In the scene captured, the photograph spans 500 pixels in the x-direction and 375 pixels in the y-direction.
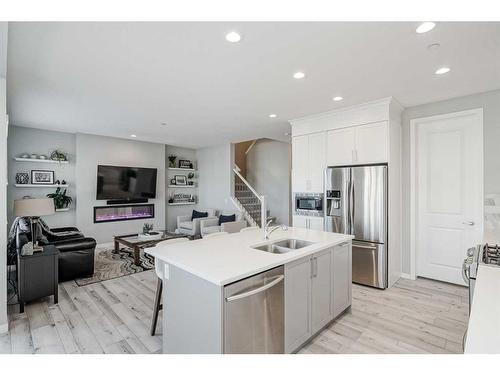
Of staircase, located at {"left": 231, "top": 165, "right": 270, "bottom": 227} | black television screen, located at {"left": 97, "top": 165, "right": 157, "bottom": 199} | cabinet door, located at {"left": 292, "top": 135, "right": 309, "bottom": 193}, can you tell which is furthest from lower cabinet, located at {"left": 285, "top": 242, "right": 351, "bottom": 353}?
black television screen, located at {"left": 97, "top": 165, "right": 157, "bottom": 199}

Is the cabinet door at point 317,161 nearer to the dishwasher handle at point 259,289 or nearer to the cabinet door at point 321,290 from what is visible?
the cabinet door at point 321,290

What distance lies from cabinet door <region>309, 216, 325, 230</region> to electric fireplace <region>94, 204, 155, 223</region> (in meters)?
4.54

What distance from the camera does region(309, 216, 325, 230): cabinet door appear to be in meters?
4.17

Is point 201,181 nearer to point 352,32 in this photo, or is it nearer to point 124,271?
point 124,271

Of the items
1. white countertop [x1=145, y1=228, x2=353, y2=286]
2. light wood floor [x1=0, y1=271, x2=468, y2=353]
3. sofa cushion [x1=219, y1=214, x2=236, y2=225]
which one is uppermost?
white countertop [x1=145, y1=228, x2=353, y2=286]

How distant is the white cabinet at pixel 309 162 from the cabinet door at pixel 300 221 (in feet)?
1.49

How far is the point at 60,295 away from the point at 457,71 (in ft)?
17.4

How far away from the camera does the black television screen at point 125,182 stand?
6.04 metres

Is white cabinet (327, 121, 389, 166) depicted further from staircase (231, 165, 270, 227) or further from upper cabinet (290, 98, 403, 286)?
staircase (231, 165, 270, 227)

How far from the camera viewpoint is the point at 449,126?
3535 millimetres

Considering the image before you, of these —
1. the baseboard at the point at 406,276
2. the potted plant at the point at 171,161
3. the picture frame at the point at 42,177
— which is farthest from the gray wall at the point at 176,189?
the baseboard at the point at 406,276

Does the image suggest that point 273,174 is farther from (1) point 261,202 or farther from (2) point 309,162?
(2) point 309,162

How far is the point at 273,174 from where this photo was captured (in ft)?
26.6

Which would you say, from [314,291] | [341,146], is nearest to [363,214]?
[341,146]
